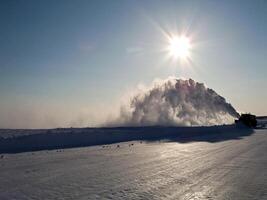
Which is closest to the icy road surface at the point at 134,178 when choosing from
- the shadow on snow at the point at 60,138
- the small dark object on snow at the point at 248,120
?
the shadow on snow at the point at 60,138

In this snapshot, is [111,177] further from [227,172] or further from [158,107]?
[158,107]

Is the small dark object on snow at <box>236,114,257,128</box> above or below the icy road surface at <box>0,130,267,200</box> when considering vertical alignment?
above

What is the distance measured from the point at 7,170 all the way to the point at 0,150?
283 inches

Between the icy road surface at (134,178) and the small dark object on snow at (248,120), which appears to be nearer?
the icy road surface at (134,178)

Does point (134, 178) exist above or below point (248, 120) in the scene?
below

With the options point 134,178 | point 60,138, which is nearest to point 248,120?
point 60,138

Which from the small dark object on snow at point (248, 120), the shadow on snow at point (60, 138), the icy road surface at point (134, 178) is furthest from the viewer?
the small dark object on snow at point (248, 120)

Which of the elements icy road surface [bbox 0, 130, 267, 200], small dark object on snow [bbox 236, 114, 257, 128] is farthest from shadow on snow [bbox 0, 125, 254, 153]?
small dark object on snow [bbox 236, 114, 257, 128]

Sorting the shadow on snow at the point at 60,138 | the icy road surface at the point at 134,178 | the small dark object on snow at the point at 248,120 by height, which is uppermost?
the small dark object on snow at the point at 248,120

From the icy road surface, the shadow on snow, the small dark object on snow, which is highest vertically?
the small dark object on snow

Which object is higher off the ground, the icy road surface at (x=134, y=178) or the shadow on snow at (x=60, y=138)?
the shadow on snow at (x=60, y=138)

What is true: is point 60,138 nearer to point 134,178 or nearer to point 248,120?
point 134,178

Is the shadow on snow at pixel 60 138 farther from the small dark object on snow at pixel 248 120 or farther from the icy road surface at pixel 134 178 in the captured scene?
the small dark object on snow at pixel 248 120

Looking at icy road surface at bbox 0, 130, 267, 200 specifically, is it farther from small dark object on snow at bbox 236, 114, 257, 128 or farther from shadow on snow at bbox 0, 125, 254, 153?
small dark object on snow at bbox 236, 114, 257, 128
